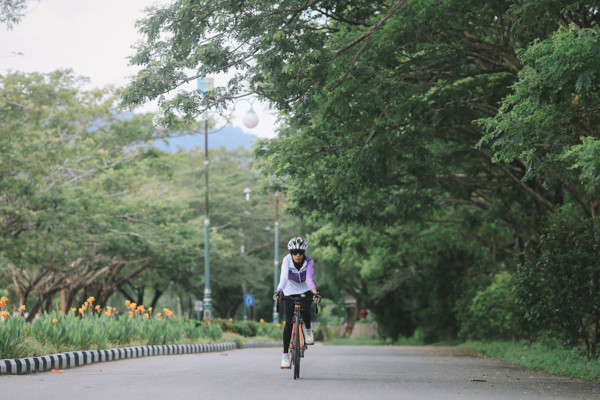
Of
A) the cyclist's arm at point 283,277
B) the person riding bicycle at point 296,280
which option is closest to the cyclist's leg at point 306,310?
the person riding bicycle at point 296,280

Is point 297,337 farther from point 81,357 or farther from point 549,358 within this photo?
point 549,358

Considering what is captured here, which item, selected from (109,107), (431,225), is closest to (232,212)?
(109,107)

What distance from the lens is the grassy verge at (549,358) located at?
13876mm

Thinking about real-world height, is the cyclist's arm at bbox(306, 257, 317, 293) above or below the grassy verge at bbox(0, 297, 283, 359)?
above

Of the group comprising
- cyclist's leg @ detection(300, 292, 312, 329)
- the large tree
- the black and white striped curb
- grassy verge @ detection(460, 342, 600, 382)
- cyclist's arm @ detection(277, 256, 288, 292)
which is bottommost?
grassy verge @ detection(460, 342, 600, 382)

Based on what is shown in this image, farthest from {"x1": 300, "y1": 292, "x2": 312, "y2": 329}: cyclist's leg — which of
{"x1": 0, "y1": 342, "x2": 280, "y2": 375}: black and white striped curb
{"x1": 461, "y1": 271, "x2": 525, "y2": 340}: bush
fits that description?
{"x1": 461, "y1": 271, "x2": 525, "y2": 340}: bush

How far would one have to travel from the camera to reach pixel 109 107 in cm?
3756

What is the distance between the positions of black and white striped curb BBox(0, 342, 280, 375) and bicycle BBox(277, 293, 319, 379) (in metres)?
3.91

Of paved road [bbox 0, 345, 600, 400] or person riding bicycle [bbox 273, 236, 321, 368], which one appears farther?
person riding bicycle [bbox 273, 236, 321, 368]

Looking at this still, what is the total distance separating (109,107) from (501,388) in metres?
30.4

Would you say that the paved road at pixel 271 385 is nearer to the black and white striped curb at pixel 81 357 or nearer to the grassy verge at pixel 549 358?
the black and white striped curb at pixel 81 357

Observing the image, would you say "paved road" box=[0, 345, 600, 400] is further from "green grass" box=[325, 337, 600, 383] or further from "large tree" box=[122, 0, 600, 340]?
"large tree" box=[122, 0, 600, 340]

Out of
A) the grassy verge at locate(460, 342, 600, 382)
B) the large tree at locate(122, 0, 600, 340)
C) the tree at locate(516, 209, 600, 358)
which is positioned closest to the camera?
the large tree at locate(122, 0, 600, 340)

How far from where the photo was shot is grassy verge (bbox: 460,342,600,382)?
13876 mm
